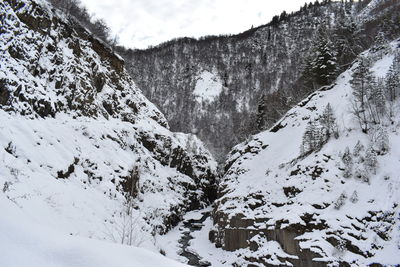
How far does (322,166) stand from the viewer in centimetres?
1811

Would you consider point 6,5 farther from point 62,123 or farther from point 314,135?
point 314,135

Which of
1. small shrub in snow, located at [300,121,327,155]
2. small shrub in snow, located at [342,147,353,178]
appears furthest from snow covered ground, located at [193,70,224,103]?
small shrub in snow, located at [342,147,353,178]

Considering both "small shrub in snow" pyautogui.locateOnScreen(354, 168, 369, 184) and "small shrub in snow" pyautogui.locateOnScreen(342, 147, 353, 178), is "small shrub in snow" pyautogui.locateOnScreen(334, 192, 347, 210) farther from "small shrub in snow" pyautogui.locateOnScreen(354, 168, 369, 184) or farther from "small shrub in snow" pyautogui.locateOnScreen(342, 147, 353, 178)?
"small shrub in snow" pyautogui.locateOnScreen(342, 147, 353, 178)

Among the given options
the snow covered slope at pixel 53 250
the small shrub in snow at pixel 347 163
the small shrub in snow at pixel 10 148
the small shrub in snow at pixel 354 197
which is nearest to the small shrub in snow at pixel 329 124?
the small shrub in snow at pixel 347 163

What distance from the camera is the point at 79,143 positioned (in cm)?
1959

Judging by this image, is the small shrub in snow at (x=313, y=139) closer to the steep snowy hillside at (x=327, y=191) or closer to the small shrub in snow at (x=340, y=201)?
the steep snowy hillside at (x=327, y=191)

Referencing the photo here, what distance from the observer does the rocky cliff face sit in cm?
8288

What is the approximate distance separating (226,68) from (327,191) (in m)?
101

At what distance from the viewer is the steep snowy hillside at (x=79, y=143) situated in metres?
13.5

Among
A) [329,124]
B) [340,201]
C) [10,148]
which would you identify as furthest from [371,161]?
[10,148]

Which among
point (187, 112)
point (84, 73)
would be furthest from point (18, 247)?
point (187, 112)

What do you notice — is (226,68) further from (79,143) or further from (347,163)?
(347,163)

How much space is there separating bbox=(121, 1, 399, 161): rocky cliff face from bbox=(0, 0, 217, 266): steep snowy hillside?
35619 mm

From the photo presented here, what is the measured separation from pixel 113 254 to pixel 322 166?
17097 millimetres
